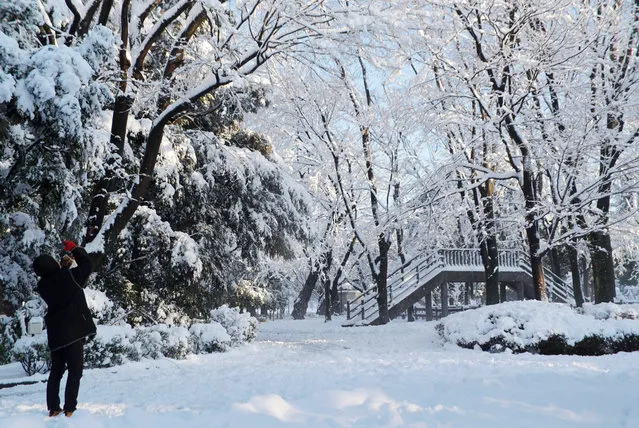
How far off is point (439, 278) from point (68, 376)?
1986 centimetres

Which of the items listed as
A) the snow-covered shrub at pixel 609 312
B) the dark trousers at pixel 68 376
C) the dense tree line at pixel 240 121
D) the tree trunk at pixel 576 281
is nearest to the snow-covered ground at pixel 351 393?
the dark trousers at pixel 68 376

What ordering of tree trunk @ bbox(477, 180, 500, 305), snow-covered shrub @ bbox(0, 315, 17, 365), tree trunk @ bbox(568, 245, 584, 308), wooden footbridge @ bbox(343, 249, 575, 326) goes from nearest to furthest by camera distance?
snow-covered shrub @ bbox(0, 315, 17, 365)
tree trunk @ bbox(477, 180, 500, 305)
tree trunk @ bbox(568, 245, 584, 308)
wooden footbridge @ bbox(343, 249, 575, 326)

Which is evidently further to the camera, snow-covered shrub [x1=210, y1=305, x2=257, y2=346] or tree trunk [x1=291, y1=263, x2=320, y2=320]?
tree trunk [x1=291, y1=263, x2=320, y2=320]

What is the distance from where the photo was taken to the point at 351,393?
6.16 metres

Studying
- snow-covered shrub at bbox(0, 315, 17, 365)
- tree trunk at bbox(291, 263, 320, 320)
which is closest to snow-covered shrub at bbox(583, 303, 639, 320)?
snow-covered shrub at bbox(0, 315, 17, 365)

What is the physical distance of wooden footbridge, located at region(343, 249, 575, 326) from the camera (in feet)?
76.8

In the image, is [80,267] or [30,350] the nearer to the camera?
[80,267]

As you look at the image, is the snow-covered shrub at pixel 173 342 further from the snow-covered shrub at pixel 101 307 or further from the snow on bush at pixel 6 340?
the snow on bush at pixel 6 340

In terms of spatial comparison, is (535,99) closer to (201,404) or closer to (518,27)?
(518,27)

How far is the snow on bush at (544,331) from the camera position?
38.0ft

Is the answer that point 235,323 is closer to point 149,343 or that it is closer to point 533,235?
point 149,343

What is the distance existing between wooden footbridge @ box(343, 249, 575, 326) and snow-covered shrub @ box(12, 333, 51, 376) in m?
15.5

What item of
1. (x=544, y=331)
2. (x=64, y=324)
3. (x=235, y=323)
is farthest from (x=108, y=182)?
(x=544, y=331)

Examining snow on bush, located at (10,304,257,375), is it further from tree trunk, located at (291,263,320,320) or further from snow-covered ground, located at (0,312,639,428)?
tree trunk, located at (291,263,320,320)
